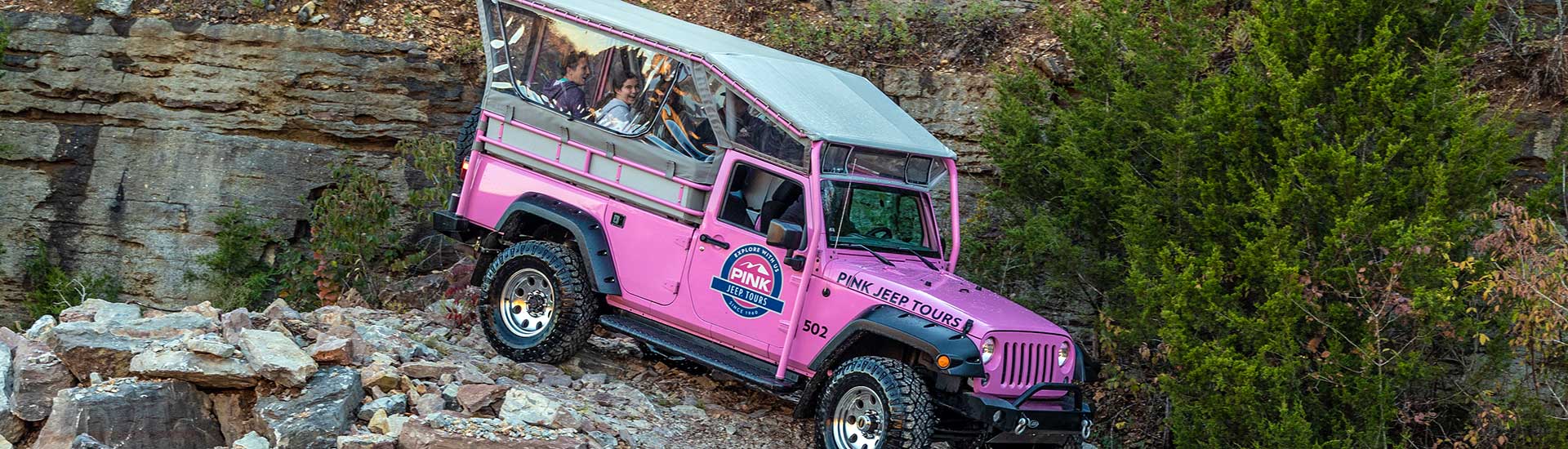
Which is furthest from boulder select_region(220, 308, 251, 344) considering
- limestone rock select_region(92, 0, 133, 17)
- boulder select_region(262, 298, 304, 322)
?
limestone rock select_region(92, 0, 133, 17)

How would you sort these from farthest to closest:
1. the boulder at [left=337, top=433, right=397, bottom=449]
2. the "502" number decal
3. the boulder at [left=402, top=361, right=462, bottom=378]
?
the "502" number decal → the boulder at [left=402, top=361, right=462, bottom=378] → the boulder at [left=337, top=433, right=397, bottom=449]

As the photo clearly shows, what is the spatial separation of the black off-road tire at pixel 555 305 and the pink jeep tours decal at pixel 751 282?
1.03m

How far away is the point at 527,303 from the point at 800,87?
2.49m

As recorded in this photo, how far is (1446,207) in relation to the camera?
26.9ft

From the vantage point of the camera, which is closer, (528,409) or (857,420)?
(528,409)

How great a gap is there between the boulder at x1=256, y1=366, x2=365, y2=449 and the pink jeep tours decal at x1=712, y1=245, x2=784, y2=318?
2.35 meters

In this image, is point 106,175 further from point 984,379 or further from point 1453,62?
point 1453,62

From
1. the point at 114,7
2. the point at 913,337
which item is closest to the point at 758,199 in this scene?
the point at 913,337

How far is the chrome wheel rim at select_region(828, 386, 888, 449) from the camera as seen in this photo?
307 inches

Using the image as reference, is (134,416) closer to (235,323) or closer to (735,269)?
(235,323)

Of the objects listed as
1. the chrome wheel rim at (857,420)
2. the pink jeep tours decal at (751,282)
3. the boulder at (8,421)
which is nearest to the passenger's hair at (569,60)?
the pink jeep tours decal at (751,282)

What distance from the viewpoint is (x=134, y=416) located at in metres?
7.31

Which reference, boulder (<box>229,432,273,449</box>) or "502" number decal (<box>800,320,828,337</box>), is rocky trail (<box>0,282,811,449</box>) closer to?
boulder (<box>229,432,273,449</box>)

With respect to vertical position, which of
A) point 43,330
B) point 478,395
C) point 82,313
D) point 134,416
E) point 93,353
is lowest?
point 43,330
